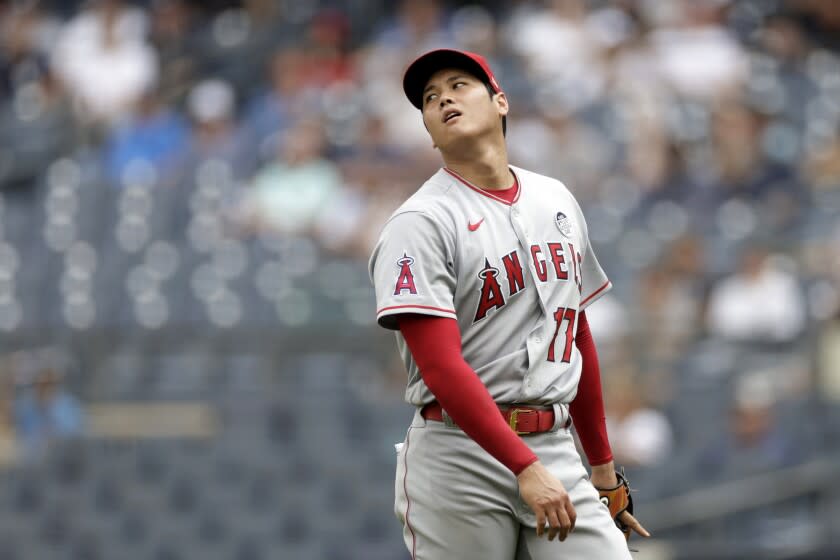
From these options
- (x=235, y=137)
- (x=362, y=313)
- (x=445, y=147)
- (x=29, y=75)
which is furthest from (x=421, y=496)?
(x=29, y=75)

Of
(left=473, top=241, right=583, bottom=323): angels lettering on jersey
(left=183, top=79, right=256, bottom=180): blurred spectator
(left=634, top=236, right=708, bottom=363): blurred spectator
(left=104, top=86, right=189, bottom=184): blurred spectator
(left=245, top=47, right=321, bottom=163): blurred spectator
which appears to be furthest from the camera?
(left=104, top=86, right=189, bottom=184): blurred spectator

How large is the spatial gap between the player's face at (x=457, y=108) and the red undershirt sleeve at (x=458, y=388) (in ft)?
1.35

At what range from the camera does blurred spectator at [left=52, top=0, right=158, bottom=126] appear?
10484 mm

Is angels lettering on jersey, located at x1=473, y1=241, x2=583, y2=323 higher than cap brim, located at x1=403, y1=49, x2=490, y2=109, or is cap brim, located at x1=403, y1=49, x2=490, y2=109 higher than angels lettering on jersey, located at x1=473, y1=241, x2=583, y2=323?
cap brim, located at x1=403, y1=49, x2=490, y2=109

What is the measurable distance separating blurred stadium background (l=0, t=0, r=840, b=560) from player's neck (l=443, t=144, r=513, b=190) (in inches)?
160

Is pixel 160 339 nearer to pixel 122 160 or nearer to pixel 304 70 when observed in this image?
pixel 122 160

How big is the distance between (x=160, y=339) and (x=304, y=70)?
110 inches

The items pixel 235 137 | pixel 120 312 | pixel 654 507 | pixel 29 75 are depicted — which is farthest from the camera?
pixel 29 75

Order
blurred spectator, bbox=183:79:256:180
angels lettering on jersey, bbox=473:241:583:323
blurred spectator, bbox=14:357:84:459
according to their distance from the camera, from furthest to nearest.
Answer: blurred spectator, bbox=183:79:256:180 < blurred spectator, bbox=14:357:84:459 < angels lettering on jersey, bbox=473:241:583:323

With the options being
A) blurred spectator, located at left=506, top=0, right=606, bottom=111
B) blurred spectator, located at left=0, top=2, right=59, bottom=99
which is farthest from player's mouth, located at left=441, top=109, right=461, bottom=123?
blurred spectator, located at left=0, top=2, right=59, bottom=99

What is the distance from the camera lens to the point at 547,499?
2559 mm

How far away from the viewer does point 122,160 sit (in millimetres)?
9883

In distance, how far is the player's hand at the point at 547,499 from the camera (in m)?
2.56

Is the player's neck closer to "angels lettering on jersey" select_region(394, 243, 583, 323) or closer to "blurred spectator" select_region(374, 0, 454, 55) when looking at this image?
"angels lettering on jersey" select_region(394, 243, 583, 323)
